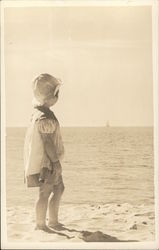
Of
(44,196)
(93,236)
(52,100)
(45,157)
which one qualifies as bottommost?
(93,236)

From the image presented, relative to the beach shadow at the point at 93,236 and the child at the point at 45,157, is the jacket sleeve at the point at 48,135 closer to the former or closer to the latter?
the child at the point at 45,157

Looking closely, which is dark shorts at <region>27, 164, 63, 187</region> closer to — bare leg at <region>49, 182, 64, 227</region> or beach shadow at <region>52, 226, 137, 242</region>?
bare leg at <region>49, 182, 64, 227</region>

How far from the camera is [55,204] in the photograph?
97 cm

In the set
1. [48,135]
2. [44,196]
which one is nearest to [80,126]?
[48,135]

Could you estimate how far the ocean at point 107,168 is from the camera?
966 millimetres

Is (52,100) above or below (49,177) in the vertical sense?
above

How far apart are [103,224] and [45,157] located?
255mm

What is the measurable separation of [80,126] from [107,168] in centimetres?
14

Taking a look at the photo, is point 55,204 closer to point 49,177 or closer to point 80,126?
point 49,177

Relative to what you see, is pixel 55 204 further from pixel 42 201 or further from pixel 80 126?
pixel 80 126

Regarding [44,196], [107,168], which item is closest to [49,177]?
[44,196]

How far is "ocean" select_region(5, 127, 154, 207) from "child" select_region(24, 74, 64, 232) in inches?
0.8

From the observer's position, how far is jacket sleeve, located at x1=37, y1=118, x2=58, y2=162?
0.96m

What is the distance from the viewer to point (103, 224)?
96 centimetres
